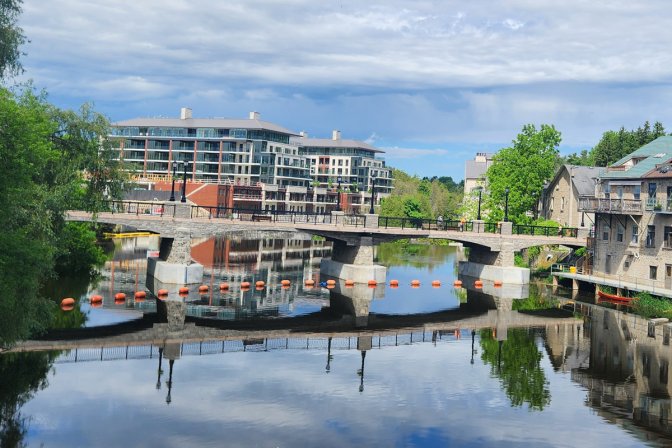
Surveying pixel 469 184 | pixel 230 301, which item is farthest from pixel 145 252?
pixel 469 184

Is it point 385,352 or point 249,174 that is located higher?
point 249,174

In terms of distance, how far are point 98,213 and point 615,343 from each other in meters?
40.8

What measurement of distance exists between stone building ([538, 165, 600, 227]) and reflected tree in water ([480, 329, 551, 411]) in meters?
45.1

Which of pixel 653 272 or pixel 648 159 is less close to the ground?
pixel 648 159

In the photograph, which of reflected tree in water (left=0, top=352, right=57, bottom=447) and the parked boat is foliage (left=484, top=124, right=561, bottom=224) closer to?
the parked boat

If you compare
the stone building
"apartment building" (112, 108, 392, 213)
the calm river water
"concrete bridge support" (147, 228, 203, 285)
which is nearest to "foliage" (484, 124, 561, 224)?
the stone building

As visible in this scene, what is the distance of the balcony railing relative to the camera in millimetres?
64625

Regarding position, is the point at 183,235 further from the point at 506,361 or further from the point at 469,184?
the point at 469,184

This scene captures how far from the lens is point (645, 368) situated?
39.6m

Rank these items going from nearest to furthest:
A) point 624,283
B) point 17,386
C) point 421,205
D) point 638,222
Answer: point 17,386
point 624,283
point 638,222
point 421,205

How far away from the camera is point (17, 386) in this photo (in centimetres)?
3091

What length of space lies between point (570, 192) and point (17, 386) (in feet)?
250

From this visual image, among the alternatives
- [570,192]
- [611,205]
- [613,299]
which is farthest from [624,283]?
[570,192]

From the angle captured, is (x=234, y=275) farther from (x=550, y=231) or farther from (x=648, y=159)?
(x=648, y=159)
